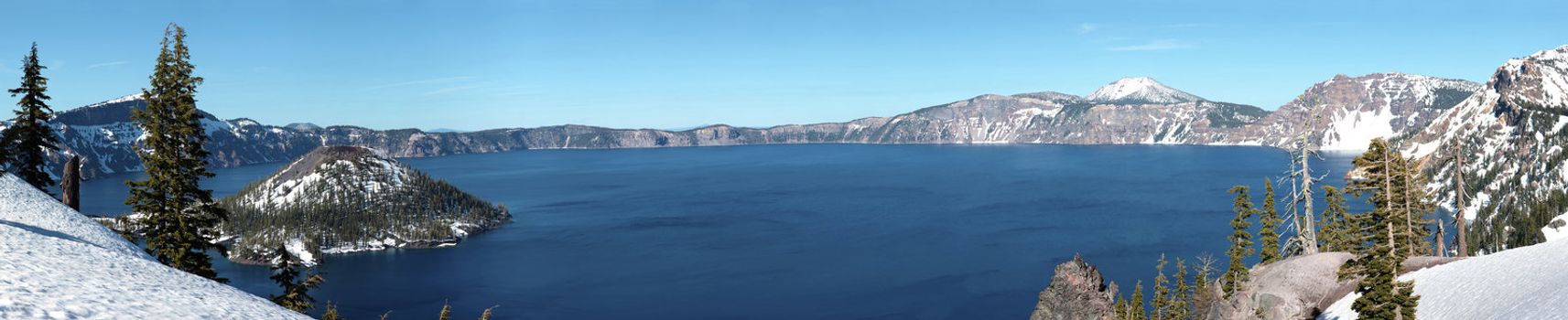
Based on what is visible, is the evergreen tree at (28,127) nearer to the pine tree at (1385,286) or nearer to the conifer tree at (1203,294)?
the pine tree at (1385,286)

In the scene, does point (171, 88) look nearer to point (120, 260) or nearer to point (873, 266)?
point (120, 260)

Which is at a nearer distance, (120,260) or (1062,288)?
(120,260)

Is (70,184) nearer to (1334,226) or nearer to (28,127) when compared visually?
(28,127)

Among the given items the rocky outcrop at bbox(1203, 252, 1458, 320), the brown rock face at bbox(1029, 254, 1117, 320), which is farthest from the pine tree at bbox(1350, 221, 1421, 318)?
the brown rock face at bbox(1029, 254, 1117, 320)

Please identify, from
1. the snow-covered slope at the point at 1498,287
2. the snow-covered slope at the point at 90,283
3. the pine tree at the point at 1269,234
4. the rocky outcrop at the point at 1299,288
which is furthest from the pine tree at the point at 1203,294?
the snow-covered slope at the point at 90,283

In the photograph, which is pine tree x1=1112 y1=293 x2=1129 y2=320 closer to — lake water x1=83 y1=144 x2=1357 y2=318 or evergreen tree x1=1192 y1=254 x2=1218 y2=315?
evergreen tree x1=1192 y1=254 x2=1218 y2=315

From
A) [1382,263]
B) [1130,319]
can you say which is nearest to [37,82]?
[1382,263]

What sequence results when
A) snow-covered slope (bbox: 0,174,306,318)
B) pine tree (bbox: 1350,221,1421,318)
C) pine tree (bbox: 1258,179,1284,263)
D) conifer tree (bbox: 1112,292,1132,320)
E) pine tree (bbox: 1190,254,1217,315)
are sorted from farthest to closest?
conifer tree (bbox: 1112,292,1132,320) → pine tree (bbox: 1190,254,1217,315) → pine tree (bbox: 1258,179,1284,263) → pine tree (bbox: 1350,221,1421,318) → snow-covered slope (bbox: 0,174,306,318)
